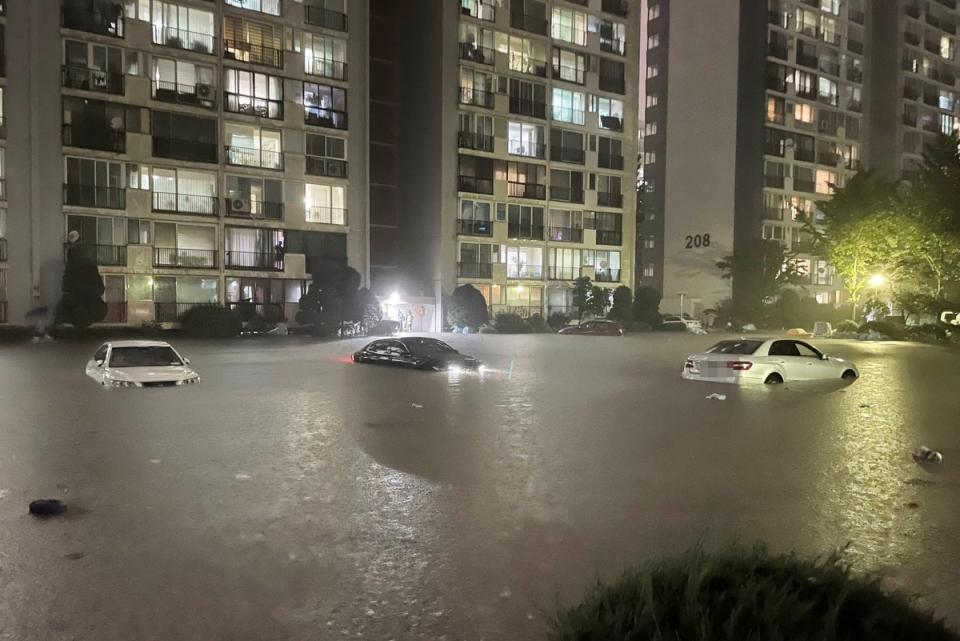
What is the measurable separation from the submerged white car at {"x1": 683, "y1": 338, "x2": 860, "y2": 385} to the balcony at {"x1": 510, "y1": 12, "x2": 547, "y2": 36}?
41.7 meters

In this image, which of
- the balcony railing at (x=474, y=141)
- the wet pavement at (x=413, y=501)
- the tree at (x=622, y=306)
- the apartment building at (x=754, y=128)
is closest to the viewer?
the wet pavement at (x=413, y=501)

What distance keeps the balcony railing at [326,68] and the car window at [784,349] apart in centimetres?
3685

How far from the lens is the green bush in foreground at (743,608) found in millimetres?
3197

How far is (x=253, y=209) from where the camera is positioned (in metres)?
46.1

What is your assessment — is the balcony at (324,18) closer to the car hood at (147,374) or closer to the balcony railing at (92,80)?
the balcony railing at (92,80)

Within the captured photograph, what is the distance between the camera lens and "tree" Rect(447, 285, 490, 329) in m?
49.8

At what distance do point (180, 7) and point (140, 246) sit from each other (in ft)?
45.5

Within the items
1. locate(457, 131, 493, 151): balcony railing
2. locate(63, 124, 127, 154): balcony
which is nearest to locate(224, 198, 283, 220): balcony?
locate(63, 124, 127, 154): balcony

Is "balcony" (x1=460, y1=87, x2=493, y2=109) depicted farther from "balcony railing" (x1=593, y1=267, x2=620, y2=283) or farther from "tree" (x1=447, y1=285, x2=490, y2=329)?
"balcony railing" (x1=593, y1=267, x2=620, y2=283)

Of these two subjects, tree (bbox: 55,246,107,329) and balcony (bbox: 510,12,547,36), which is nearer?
tree (bbox: 55,246,107,329)

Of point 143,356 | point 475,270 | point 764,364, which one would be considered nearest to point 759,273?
point 475,270

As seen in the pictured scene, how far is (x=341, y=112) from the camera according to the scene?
49.4 meters

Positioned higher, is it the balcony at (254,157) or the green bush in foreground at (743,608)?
the balcony at (254,157)

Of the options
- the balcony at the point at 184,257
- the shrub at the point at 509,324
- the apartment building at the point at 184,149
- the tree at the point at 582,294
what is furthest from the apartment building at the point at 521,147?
the balcony at the point at 184,257
